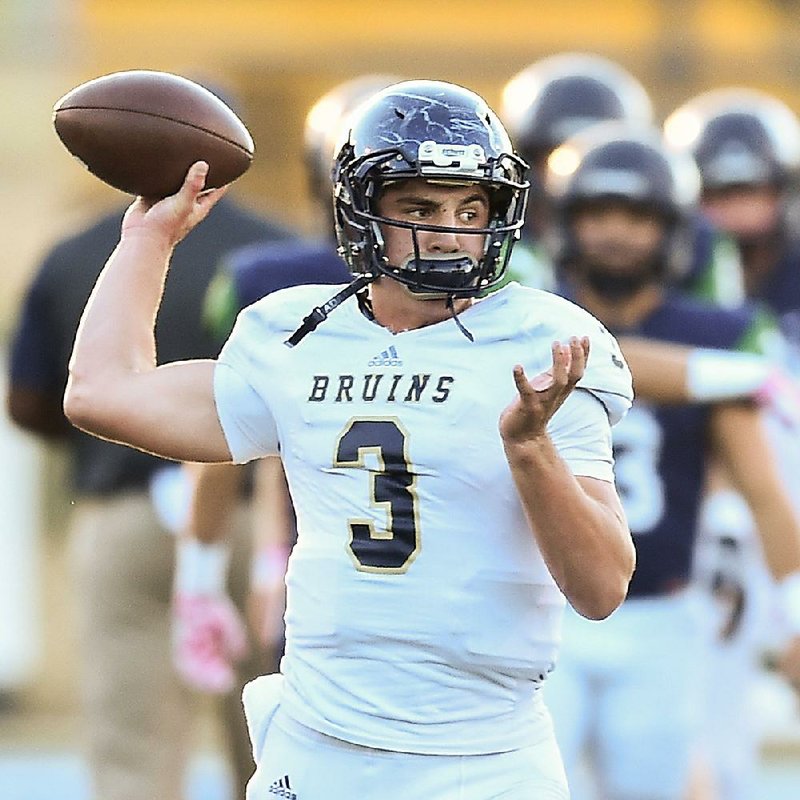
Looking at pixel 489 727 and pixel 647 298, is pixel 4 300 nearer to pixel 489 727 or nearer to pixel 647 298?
pixel 647 298

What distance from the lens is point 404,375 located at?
3.09 meters

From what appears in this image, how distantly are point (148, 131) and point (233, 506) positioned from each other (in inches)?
75.1

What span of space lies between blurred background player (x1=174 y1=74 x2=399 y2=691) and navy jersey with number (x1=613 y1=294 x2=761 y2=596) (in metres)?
0.75

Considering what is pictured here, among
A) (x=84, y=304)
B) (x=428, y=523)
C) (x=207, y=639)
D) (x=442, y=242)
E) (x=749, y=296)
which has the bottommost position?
(x=749, y=296)

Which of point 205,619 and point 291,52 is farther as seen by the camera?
point 291,52

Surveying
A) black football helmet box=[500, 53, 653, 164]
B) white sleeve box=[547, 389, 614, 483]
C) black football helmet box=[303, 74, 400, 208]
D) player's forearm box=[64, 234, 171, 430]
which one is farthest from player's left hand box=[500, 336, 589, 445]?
black football helmet box=[500, 53, 653, 164]

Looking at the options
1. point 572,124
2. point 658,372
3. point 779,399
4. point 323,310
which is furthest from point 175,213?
point 572,124

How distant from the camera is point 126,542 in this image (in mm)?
5641

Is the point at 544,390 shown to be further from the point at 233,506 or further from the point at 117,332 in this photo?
the point at 233,506

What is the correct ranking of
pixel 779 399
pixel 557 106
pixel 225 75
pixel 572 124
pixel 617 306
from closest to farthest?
pixel 779 399 → pixel 617 306 → pixel 572 124 → pixel 557 106 → pixel 225 75

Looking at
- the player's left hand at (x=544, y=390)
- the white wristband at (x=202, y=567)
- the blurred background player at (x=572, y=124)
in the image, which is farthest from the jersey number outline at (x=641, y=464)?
the player's left hand at (x=544, y=390)

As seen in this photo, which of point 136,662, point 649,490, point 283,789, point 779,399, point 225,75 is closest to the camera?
point 283,789

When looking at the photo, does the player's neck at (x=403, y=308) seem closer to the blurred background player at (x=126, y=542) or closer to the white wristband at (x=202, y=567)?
the white wristband at (x=202, y=567)

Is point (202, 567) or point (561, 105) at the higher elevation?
point (561, 105)
